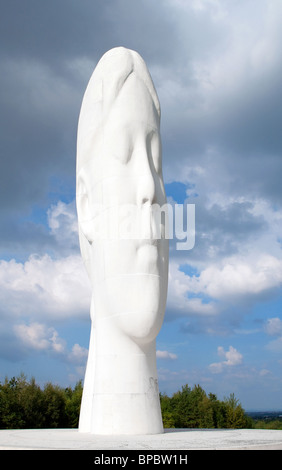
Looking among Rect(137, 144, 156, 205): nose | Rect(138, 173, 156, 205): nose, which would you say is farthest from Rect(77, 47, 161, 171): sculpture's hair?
Rect(138, 173, 156, 205): nose

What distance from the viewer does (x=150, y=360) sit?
1099 centimetres

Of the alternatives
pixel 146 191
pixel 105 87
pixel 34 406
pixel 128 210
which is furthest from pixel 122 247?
pixel 34 406

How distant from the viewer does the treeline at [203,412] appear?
88.7 feet

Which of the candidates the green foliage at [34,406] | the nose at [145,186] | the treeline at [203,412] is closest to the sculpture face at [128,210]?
the nose at [145,186]

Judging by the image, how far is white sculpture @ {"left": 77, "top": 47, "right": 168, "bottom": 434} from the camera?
34.6 ft

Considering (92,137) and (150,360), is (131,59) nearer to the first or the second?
(92,137)

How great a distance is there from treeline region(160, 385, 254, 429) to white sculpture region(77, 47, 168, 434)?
16811mm

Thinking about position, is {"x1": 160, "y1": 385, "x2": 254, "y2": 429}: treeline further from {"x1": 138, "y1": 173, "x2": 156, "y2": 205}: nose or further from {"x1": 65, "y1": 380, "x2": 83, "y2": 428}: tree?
{"x1": 138, "y1": 173, "x2": 156, "y2": 205}: nose

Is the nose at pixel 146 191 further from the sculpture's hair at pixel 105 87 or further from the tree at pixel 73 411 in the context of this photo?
the tree at pixel 73 411

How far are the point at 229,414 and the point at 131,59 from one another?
70.6 ft

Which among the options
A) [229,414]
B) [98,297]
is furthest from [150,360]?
[229,414]

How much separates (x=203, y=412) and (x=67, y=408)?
317 inches

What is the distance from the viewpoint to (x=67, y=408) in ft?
78.1

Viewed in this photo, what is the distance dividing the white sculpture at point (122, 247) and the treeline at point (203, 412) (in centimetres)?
1681
